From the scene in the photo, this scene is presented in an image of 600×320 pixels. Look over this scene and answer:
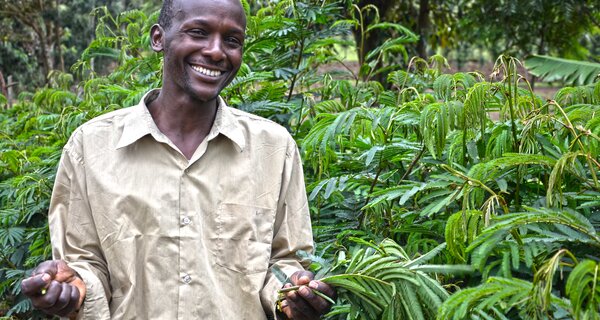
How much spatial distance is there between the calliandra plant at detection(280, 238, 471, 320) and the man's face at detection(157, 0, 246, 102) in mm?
588

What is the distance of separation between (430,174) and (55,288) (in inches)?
48.3

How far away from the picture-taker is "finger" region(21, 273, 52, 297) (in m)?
1.59

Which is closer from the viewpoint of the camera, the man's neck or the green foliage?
the man's neck

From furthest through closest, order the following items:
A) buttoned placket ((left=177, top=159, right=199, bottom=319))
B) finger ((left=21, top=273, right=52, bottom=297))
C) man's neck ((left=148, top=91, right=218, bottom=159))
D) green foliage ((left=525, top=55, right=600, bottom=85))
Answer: green foliage ((left=525, top=55, right=600, bottom=85)), man's neck ((left=148, top=91, right=218, bottom=159)), buttoned placket ((left=177, top=159, right=199, bottom=319)), finger ((left=21, top=273, right=52, bottom=297))

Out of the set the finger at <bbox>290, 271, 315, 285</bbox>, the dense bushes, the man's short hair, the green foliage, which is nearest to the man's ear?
the man's short hair

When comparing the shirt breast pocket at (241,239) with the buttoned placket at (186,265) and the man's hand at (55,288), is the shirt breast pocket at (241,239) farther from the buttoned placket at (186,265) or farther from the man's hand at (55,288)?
the man's hand at (55,288)

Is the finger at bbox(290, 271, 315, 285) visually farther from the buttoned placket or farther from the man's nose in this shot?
the man's nose

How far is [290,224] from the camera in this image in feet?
6.74

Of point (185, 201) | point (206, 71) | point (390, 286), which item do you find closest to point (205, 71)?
point (206, 71)

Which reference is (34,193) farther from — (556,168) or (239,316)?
(556,168)

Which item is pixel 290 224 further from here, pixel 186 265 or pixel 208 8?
pixel 208 8

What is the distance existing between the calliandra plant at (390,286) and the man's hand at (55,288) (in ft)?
1.61

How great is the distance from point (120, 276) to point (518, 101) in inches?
51.2

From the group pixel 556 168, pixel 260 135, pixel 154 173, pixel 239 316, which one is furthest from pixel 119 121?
pixel 556 168
